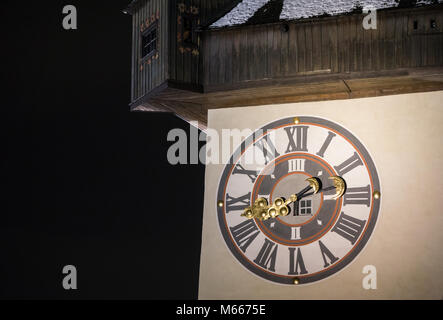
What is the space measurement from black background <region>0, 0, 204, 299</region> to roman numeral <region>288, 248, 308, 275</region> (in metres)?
7.32

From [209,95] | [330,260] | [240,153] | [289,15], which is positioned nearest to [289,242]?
[330,260]

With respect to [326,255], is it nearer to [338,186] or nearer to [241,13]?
[338,186]

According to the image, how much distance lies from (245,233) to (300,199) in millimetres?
793

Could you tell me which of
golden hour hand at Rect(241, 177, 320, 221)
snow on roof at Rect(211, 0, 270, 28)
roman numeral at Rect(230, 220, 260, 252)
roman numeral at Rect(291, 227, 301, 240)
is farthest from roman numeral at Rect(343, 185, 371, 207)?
snow on roof at Rect(211, 0, 270, 28)

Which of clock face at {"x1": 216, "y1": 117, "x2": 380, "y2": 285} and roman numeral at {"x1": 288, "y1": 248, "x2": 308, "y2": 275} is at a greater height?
clock face at {"x1": 216, "y1": 117, "x2": 380, "y2": 285}

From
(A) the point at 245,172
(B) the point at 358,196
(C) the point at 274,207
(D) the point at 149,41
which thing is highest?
(D) the point at 149,41

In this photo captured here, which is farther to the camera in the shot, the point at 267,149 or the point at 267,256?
the point at 267,149

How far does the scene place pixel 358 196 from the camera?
949 centimetres

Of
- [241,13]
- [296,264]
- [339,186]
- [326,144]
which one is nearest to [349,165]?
[339,186]

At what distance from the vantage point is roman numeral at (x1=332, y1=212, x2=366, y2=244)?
940 centimetres

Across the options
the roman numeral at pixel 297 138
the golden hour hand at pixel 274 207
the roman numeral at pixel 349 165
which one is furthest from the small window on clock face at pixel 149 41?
the roman numeral at pixel 349 165

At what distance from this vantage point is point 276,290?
973cm

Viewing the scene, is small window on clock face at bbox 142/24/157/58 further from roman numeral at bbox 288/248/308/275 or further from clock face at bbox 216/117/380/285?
roman numeral at bbox 288/248/308/275

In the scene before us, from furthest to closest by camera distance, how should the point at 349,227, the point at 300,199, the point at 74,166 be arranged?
the point at 74,166
the point at 300,199
the point at 349,227
